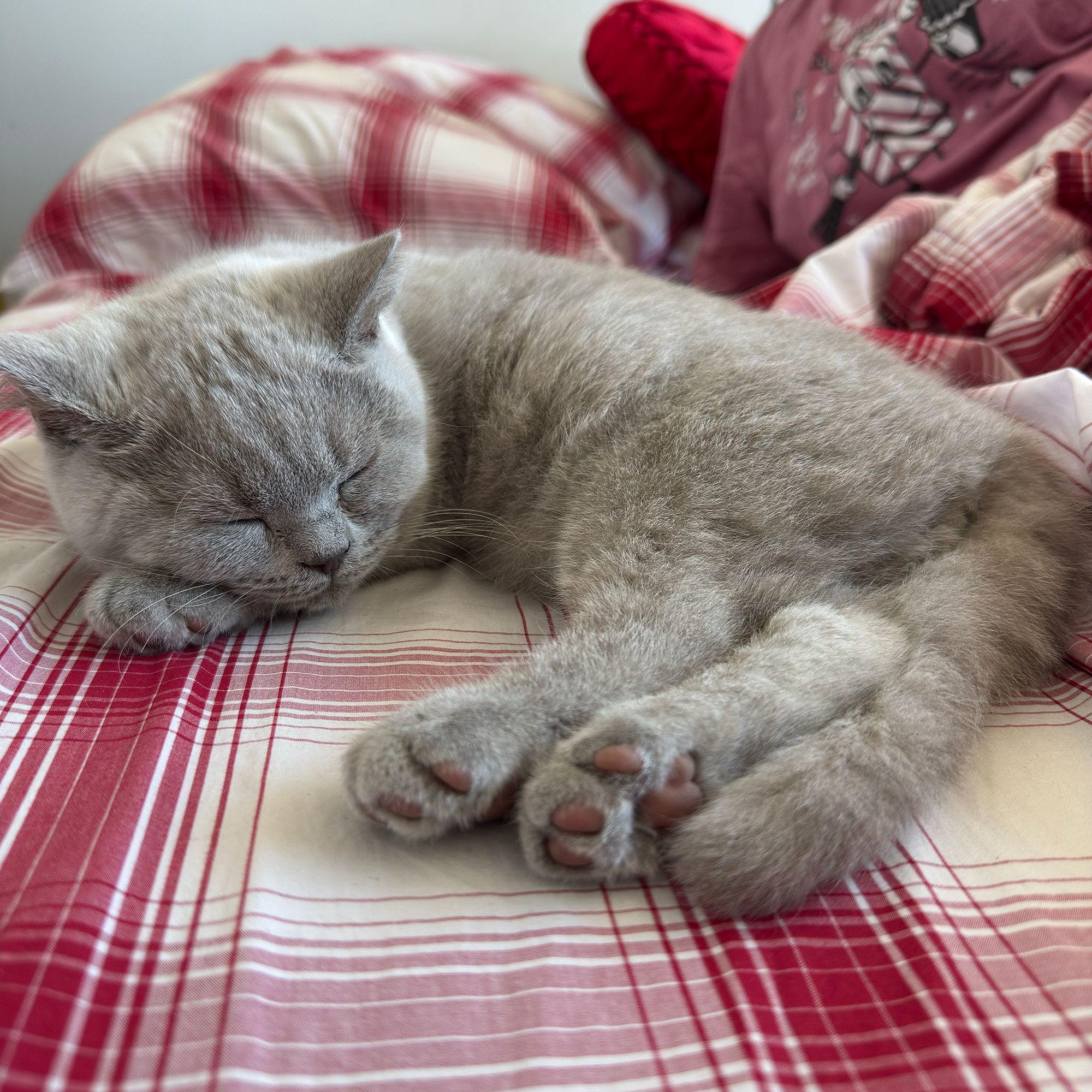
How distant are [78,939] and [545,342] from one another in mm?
971

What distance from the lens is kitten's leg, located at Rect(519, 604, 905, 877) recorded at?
0.76 metres

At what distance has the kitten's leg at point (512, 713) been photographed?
0.78 m

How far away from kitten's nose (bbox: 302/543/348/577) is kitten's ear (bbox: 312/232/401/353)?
0.94 feet

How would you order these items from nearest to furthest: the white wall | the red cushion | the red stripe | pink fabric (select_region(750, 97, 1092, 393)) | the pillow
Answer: the red stripe < pink fabric (select_region(750, 97, 1092, 393)) < the pillow < the red cushion < the white wall

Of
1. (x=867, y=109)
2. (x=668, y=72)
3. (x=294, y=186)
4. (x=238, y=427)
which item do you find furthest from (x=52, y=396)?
(x=668, y=72)

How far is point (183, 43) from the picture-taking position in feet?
9.52

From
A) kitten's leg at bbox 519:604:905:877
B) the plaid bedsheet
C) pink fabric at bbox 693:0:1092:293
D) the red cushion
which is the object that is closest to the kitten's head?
the plaid bedsheet

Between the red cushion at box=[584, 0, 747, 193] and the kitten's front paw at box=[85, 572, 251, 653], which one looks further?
the red cushion at box=[584, 0, 747, 193]

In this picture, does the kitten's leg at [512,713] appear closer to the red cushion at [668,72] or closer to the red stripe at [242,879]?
the red stripe at [242,879]

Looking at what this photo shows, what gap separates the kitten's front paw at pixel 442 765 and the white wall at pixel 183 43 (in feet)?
9.36

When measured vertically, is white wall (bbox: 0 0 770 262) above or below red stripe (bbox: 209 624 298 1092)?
above

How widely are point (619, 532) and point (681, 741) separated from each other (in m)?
0.35

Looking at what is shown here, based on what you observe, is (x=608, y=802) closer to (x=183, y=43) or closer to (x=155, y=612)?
(x=155, y=612)

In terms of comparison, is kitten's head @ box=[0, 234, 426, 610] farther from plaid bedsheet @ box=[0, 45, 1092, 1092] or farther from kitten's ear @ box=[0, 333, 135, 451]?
plaid bedsheet @ box=[0, 45, 1092, 1092]
